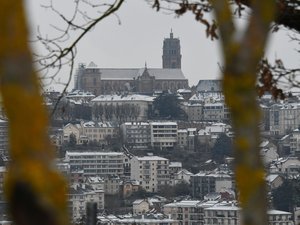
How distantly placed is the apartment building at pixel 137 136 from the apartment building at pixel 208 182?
14749 mm

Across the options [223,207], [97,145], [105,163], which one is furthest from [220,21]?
[97,145]

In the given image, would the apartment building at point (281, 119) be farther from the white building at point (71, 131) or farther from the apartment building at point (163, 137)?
the white building at point (71, 131)

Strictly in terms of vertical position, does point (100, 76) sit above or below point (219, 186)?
above

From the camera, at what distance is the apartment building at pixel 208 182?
45.1 metres

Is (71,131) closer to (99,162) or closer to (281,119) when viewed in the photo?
(99,162)

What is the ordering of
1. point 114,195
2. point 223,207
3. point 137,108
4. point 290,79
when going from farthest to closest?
point 137,108 → point 114,195 → point 223,207 → point 290,79

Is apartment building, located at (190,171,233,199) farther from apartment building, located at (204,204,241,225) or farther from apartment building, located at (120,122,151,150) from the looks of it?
apartment building, located at (120,122,151,150)

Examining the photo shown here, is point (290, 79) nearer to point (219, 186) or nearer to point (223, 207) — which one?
point (223, 207)

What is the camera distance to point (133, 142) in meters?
62.4

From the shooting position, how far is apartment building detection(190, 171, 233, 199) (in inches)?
1775

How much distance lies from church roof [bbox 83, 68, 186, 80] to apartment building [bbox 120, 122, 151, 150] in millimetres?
19693

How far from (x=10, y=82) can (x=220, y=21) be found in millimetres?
376

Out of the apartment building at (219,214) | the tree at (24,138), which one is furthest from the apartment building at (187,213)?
the tree at (24,138)

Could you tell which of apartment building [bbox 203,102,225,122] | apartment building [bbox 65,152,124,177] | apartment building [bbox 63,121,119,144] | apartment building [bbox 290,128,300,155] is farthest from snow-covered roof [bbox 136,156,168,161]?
apartment building [bbox 203,102,225,122]
